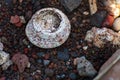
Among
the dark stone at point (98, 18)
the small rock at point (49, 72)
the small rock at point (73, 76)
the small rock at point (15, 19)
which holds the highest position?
the small rock at point (15, 19)

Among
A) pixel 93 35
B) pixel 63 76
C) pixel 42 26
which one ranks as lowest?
pixel 63 76

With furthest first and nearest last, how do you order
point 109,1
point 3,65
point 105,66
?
→ point 109,1, point 3,65, point 105,66

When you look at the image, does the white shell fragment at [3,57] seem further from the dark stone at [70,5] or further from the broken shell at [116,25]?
the broken shell at [116,25]

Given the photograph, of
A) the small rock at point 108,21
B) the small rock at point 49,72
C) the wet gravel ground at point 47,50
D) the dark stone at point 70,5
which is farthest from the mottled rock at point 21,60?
the small rock at point 108,21

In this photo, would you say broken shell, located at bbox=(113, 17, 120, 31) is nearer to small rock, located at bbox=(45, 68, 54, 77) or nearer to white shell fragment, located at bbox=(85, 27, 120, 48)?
white shell fragment, located at bbox=(85, 27, 120, 48)

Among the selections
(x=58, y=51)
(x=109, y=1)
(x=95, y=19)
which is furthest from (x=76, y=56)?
(x=109, y=1)

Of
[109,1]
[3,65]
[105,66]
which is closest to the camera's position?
[105,66]

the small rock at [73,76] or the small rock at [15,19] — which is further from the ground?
the small rock at [15,19]

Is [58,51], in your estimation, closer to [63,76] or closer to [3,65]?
[63,76]
